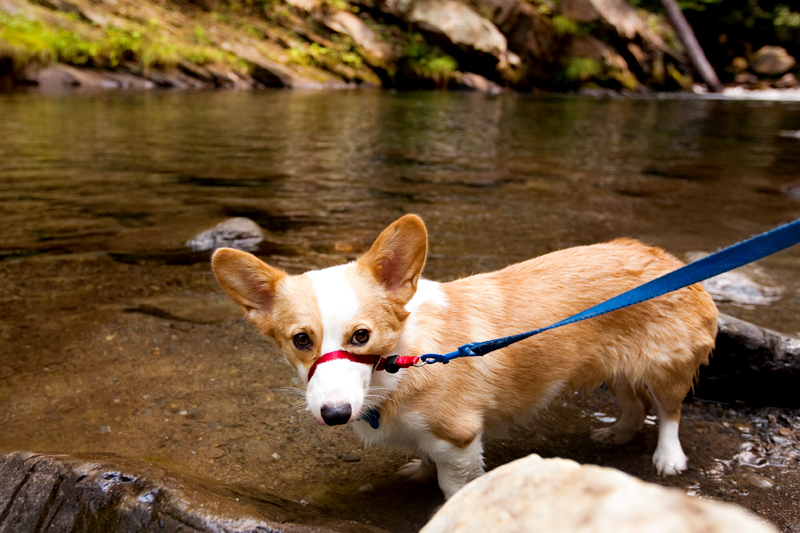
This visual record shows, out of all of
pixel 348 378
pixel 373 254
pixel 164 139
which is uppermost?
pixel 373 254

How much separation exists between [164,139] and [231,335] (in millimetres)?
8429

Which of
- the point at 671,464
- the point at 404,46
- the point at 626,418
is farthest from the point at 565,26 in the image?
the point at 671,464

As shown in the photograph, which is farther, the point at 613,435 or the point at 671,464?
the point at 613,435

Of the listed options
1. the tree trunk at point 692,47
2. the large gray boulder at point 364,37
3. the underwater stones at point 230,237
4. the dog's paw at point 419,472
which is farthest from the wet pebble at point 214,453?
the tree trunk at point 692,47

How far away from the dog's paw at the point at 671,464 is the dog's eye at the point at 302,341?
1.83 metres

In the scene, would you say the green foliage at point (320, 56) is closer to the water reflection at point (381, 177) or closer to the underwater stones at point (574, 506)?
the water reflection at point (381, 177)

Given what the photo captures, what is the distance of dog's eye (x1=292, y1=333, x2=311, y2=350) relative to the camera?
2.11 meters

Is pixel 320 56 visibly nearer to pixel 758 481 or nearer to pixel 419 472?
pixel 419 472

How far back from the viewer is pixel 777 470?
8.52 ft

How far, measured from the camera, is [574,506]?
3.12ft

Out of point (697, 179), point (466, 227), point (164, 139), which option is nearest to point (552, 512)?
point (466, 227)

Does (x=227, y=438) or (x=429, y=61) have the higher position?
(x=429, y=61)

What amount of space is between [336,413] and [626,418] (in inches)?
70.1

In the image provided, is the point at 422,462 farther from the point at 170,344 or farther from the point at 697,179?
the point at 697,179
